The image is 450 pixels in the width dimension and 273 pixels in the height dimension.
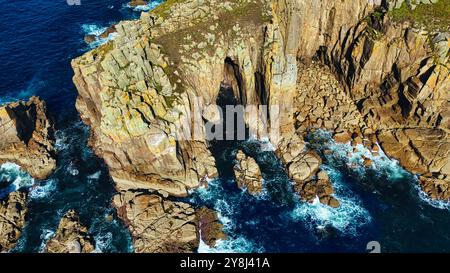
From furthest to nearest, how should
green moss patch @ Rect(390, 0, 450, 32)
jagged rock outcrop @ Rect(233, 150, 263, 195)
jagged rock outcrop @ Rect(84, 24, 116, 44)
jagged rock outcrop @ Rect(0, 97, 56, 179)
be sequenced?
jagged rock outcrop @ Rect(84, 24, 116, 44) → jagged rock outcrop @ Rect(0, 97, 56, 179) → green moss patch @ Rect(390, 0, 450, 32) → jagged rock outcrop @ Rect(233, 150, 263, 195)

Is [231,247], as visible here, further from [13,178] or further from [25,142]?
[25,142]

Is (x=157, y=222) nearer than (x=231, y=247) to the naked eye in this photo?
No

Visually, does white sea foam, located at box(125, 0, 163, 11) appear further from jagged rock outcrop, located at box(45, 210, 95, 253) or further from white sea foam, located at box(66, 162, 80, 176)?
jagged rock outcrop, located at box(45, 210, 95, 253)

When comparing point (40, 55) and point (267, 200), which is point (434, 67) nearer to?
point (267, 200)

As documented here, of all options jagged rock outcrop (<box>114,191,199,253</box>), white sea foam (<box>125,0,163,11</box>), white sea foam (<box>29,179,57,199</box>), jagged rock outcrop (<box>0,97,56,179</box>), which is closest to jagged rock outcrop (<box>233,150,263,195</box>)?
jagged rock outcrop (<box>114,191,199,253</box>)

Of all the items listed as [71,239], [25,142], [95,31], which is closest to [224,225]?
[71,239]
